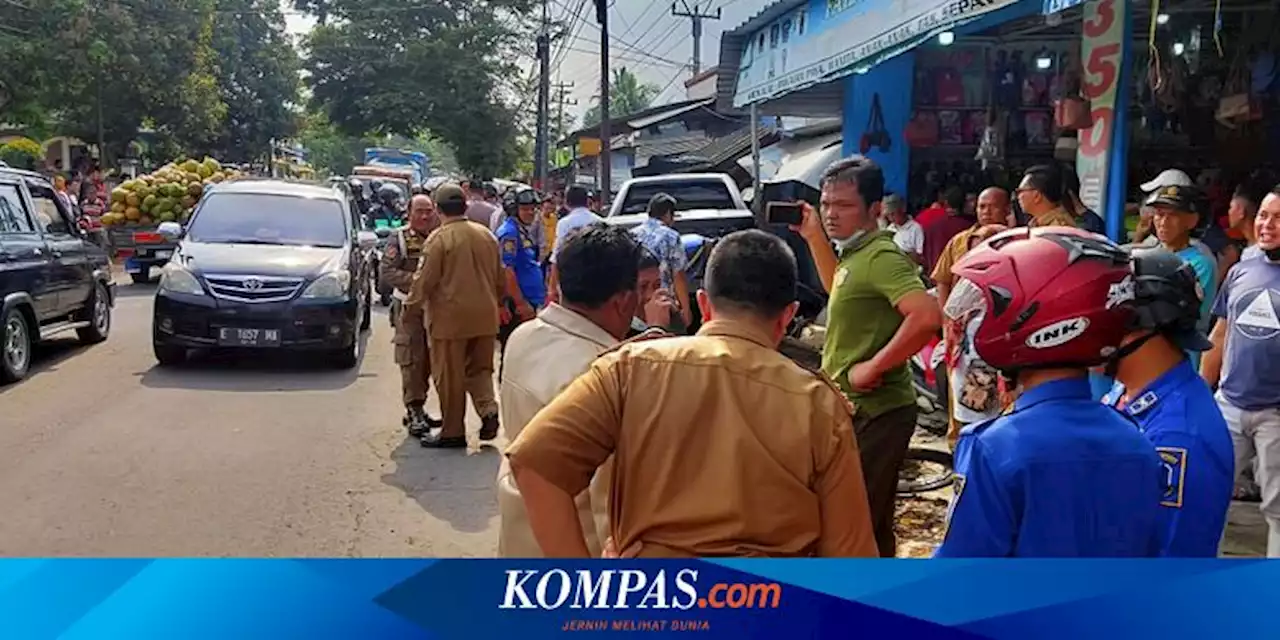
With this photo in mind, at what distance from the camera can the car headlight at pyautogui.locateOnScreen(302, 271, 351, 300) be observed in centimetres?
973

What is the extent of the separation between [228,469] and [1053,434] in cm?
583

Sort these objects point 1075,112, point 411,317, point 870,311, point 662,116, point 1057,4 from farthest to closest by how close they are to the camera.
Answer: point 662,116, point 411,317, point 1075,112, point 1057,4, point 870,311

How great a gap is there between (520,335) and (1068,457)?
4.97 feet

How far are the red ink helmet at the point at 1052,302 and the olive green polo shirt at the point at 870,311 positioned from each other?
1.84 m

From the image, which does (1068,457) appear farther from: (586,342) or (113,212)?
(113,212)

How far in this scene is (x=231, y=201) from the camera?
11.0 meters

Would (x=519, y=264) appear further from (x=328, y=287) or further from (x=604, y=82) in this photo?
(x=604, y=82)

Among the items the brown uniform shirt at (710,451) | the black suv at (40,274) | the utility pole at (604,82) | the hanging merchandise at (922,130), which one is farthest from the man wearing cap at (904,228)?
the utility pole at (604,82)

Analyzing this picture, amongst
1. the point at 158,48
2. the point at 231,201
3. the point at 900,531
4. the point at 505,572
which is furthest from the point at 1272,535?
the point at 158,48

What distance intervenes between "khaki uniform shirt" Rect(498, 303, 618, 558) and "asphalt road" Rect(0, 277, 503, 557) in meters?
2.62

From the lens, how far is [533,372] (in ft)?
9.29

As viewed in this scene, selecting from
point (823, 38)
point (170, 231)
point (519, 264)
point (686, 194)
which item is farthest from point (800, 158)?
point (170, 231)

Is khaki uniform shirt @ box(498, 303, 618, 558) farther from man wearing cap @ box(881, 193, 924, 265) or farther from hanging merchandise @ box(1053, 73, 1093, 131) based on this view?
man wearing cap @ box(881, 193, 924, 265)

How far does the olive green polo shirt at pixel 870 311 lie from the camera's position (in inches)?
152
